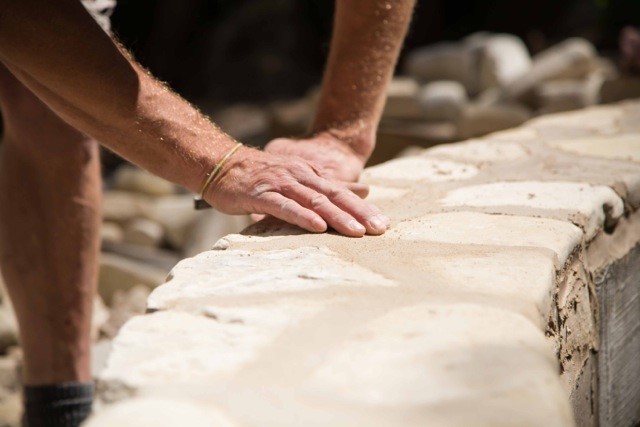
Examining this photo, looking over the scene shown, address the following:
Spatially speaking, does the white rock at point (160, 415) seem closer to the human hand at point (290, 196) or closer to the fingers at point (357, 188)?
the human hand at point (290, 196)

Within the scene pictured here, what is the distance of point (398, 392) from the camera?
934mm

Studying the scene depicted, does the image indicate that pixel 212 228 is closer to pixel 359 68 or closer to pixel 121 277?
pixel 121 277

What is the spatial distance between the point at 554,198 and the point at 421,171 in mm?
368

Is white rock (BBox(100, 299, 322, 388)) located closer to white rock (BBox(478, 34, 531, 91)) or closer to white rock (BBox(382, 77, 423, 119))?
white rock (BBox(382, 77, 423, 119))

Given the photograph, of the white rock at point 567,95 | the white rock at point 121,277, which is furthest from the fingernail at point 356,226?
the white rock at point 567,95

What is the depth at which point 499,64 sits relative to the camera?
15.9 feet

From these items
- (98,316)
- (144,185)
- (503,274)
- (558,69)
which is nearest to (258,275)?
(503,274)

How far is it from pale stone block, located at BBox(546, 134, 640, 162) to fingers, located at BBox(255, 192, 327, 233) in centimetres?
90

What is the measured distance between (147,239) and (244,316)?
343 cm

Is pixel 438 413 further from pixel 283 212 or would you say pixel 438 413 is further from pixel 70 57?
pixel 70 57

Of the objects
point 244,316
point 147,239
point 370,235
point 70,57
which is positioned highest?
point 147,239

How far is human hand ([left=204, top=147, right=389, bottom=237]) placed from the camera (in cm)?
149

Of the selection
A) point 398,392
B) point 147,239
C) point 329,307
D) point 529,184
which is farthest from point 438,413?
point 147,239

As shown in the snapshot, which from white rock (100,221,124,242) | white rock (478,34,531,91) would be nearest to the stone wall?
white rock (100,221,124,242)
